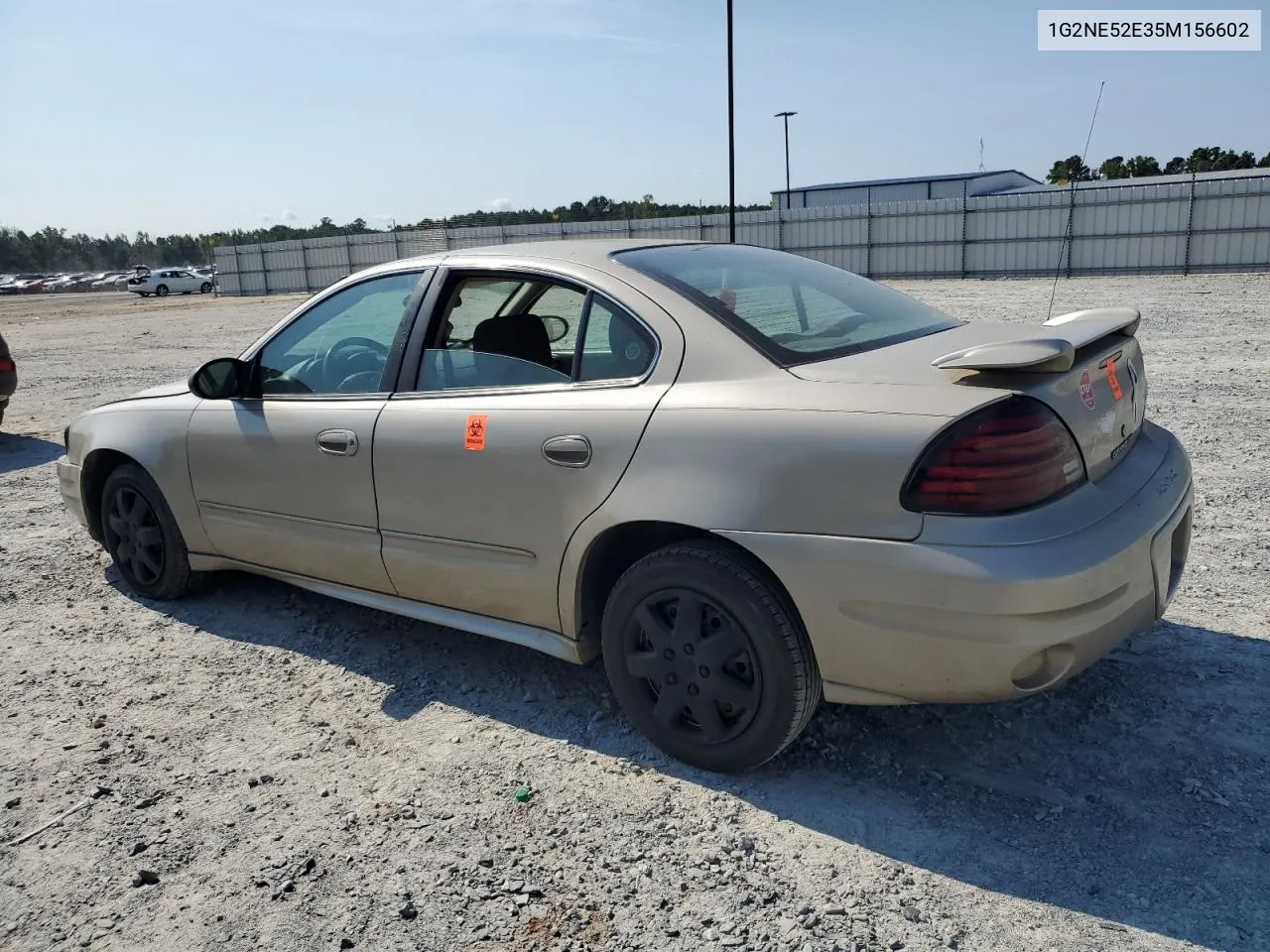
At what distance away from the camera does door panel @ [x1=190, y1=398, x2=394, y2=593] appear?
11.9 ft

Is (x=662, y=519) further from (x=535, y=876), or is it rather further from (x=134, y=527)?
(x=134, y=527)

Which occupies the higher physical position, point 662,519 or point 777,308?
point 777,308

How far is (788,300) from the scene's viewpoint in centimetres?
339

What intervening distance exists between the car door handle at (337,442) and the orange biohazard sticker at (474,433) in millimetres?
558

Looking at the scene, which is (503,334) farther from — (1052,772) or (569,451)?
(1052,772)

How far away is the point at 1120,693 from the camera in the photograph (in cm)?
329

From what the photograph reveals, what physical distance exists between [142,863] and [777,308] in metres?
2.50

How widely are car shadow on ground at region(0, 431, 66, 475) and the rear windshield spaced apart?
678 centimetres

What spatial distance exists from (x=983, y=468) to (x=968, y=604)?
335 millimetres

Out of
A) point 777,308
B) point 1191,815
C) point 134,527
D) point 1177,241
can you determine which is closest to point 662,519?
point 777,308

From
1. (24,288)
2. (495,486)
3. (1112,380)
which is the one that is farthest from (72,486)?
(24,288)

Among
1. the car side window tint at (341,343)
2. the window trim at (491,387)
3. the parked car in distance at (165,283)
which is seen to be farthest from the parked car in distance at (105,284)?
the window trim at (491,387)

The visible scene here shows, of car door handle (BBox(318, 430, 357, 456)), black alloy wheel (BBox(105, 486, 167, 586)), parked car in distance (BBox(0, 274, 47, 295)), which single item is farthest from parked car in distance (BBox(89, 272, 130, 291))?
car door handle (BBox(318, 430, 357, 456))

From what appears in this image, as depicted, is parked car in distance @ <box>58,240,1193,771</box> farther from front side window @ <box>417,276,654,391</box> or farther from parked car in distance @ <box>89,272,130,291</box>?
parked car in distance @ <box>89,272,130,291</box>
